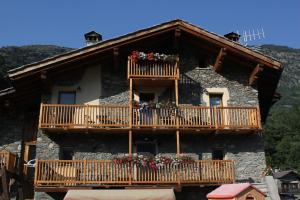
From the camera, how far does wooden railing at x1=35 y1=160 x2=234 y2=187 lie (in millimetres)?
16844

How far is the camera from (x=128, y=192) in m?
16.3

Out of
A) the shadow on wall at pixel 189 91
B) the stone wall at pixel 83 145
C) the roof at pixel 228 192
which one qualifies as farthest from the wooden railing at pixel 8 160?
the roof at pixel 228 192

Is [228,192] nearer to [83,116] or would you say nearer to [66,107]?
[83,116]

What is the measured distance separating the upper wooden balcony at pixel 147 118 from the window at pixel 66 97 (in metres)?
0.89

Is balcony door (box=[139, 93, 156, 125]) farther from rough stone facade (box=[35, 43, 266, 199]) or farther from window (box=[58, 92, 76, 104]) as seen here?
window (box=[58, 92, 76, 104])

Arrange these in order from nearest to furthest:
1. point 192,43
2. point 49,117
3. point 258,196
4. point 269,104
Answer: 1. point 258,196
2. point 49,117
3. point 192,43
4. point 269,104

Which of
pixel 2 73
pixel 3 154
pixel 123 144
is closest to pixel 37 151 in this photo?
pixel 3 154

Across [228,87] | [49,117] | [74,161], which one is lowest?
[74,161]

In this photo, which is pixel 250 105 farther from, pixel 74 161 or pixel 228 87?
pixel 74 161

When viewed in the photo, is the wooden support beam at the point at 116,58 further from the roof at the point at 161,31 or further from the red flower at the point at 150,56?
the red flower at the point at 150,56

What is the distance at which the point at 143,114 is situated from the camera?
18141mm

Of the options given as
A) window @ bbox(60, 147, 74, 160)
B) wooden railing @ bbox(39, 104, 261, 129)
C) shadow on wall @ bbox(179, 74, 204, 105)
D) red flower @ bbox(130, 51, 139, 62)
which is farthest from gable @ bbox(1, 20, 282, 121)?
window @ bbox(60, 147, 74, 160)

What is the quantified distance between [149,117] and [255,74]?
5.64m

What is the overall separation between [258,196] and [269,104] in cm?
1336
